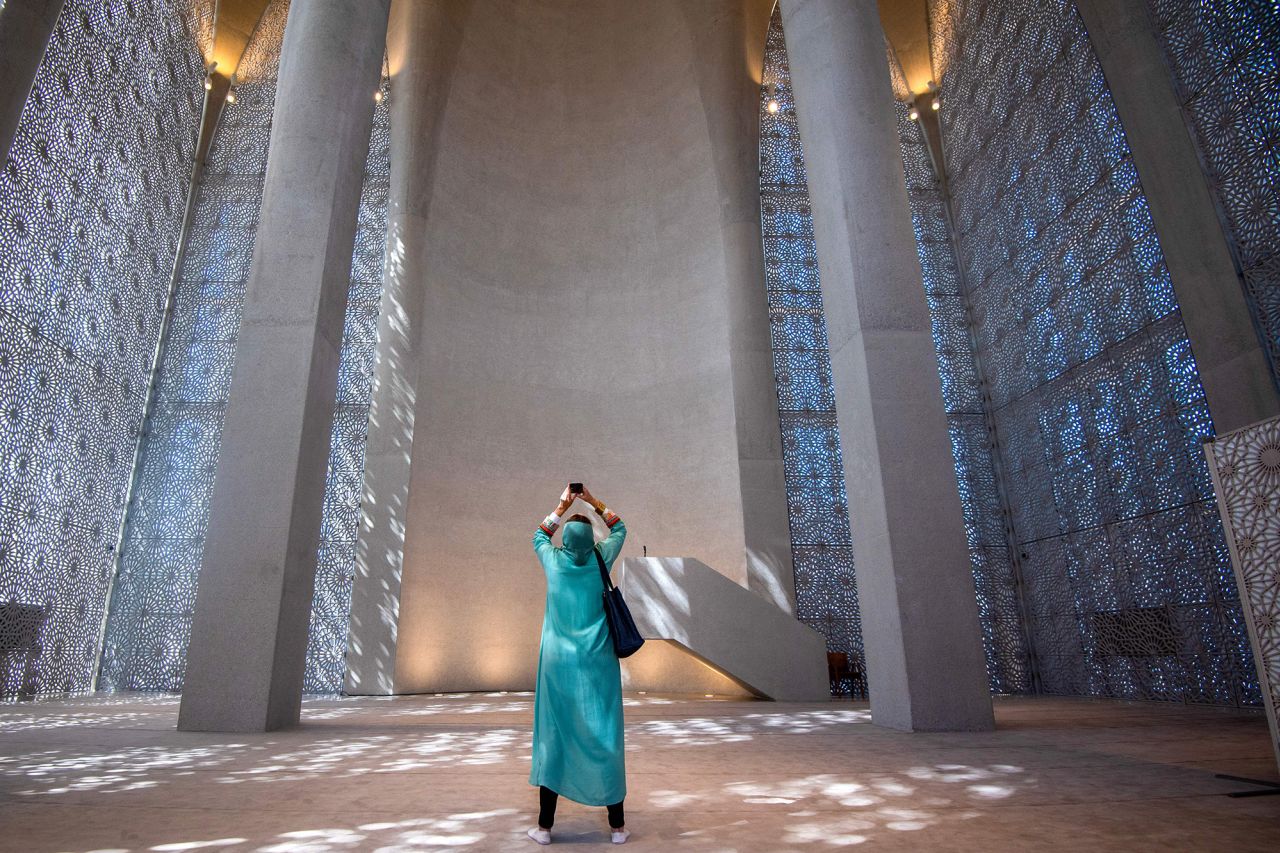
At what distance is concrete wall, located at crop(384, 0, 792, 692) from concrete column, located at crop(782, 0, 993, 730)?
5517 millimetres

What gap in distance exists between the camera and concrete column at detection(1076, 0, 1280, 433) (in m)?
6.96

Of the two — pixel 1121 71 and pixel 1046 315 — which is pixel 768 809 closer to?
pixel 1121 71

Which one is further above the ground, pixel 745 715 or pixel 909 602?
pixel 909 602

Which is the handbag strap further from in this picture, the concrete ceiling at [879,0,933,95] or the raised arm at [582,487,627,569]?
the concrete ceiling at [879,0,933,95]

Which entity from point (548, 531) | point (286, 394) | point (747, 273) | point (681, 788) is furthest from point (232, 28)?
point (681, 788)

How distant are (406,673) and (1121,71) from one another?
492 inches

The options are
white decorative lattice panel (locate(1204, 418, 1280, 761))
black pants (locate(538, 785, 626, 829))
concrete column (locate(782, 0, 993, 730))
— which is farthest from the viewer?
concrete column (locate(782, 0, 993, 730))

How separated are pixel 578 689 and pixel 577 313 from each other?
11.7 metres

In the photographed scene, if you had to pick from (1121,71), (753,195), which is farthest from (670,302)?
(1121,71)

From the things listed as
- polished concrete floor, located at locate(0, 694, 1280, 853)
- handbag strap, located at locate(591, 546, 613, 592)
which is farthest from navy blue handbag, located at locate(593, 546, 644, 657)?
polished concrete floor, located at locate(0, 694, 1280, 853)

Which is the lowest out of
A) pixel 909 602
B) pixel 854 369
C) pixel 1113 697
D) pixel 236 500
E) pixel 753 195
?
pixel 1113 697

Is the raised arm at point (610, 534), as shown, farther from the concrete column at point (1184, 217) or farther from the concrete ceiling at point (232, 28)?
the concrete ceiling at point (232, 28)

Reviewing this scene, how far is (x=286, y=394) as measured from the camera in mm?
6344

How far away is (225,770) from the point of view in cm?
395
